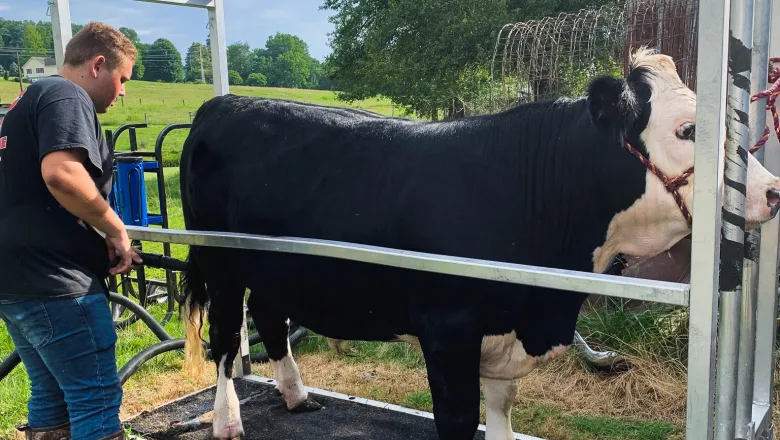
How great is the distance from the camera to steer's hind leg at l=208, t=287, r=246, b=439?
3.58 meters

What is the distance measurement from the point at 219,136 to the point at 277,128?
368 millimetres

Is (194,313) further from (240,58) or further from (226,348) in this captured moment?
(240,58)

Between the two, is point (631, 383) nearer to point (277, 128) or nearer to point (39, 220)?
point (277, 128)

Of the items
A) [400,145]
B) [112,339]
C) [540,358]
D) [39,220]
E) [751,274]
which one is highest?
[400,145]

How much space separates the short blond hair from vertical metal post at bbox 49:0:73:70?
2.35ft

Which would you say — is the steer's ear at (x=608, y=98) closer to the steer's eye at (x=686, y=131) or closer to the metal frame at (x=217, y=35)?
the steer's eye at (x=686, y=131)

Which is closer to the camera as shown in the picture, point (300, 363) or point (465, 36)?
point (300, 363)

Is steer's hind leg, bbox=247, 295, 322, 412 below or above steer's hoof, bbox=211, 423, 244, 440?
above

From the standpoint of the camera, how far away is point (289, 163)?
304 centimetres

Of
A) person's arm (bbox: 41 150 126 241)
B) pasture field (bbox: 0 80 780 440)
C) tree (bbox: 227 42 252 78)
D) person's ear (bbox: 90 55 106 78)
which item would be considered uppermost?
tree (bbox: 227 42 252 78)

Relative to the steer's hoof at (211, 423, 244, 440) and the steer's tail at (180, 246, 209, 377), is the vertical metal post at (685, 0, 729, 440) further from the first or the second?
the steer's tail at (180, 246, 209, 377)

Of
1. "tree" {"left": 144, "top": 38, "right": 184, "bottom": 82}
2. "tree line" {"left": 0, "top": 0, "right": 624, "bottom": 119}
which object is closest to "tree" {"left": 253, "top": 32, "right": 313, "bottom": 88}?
"tree" {"left": 144, "top": 38, "right": 184, "bottom": 82}

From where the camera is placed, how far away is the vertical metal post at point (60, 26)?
3080 millimetres

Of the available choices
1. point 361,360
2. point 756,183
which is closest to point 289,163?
Answer: point 756,183
